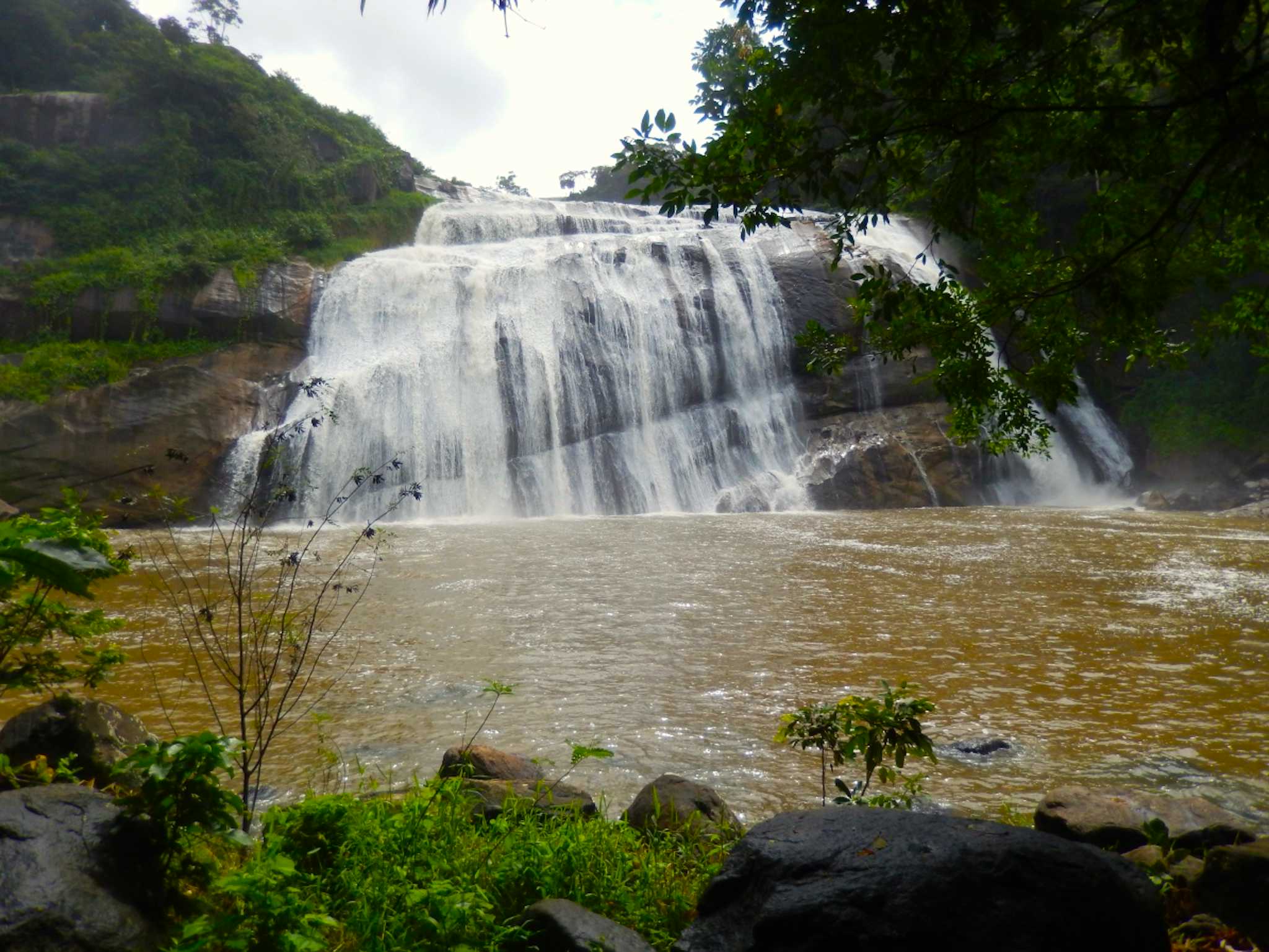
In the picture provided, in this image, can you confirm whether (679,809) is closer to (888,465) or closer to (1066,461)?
(888,465)

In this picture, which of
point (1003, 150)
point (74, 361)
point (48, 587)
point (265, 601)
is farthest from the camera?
point (74, 361)

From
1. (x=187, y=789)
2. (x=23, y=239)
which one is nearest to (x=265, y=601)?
(x=187, y=789)

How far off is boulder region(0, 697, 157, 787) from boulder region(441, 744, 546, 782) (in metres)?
1.25

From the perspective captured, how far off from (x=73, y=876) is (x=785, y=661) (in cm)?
506

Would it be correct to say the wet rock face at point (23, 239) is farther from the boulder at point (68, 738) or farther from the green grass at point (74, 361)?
the boulder at point (68, 738)

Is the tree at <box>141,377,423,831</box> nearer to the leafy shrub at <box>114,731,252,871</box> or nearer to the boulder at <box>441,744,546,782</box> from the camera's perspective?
the leafy shrub at <box>114,731,252,871</box>

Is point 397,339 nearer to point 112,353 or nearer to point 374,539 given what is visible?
point 112,353

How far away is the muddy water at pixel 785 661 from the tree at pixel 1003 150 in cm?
205

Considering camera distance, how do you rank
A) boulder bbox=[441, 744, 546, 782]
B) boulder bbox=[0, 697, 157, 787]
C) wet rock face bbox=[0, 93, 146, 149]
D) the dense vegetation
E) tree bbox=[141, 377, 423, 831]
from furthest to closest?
wet rock face bbox=[0, 93, 146, 149], the dense vegetation, boulder bbox=[441, 744, 546, 782], tree bbox=[141, 377, 423, 831], boulder bbox=[0, 697, 157, 787]

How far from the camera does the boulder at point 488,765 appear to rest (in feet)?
12.8

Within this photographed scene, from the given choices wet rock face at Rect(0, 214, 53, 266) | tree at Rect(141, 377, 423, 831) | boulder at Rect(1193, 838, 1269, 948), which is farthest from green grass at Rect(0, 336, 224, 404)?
boulder at Rect(1193, 838, 1269, 948)

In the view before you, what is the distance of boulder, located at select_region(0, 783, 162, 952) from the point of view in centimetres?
218

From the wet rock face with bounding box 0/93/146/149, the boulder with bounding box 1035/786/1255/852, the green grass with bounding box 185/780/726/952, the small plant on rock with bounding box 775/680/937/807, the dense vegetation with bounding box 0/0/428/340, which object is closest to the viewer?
the green grass with bounding box 185/780/726/952

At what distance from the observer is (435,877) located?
276 centimetres
